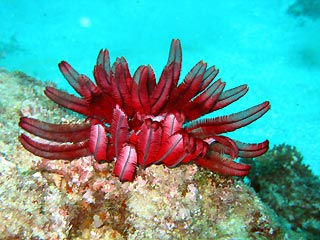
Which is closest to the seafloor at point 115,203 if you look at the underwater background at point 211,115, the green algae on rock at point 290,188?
the underwater background at point 211,115

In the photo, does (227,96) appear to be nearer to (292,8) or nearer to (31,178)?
(31,178)

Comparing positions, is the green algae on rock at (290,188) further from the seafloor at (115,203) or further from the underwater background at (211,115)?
the seafloor at (115,203)

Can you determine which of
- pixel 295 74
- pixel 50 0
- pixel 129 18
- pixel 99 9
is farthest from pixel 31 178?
pixel 50 0

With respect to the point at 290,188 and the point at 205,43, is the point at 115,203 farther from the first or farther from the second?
the point at 205,43

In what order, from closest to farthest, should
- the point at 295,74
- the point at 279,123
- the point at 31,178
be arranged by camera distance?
the point at 31,178 → the point at 279,123 → the point at 295,74

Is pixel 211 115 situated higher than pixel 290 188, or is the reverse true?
pixel 211 115

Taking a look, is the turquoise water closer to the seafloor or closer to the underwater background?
the underwater background

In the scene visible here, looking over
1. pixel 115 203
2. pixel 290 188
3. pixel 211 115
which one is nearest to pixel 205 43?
pixel 211 115
